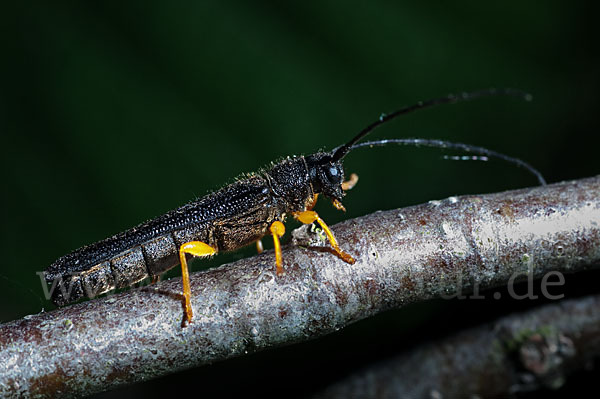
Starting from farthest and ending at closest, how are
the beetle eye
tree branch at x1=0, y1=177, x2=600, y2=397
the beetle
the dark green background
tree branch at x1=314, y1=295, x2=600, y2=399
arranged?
the dark green background, the beetle eye, the beetle, tree branch at x1=0, y1=177, x2=600, y2=397, tree branch at x1=314, y1=295, x2=600, y2=399

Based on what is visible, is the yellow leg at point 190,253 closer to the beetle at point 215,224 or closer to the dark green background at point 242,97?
the beetle at point 215,224

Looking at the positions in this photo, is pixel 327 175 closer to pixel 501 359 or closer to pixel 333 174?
pixel 333 174

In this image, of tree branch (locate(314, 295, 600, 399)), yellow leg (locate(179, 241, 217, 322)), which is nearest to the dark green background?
yellow leg (locate(179, 241, 217, 322))

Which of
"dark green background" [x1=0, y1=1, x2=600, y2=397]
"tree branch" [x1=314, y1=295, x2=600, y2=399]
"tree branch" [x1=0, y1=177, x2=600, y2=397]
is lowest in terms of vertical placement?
"tree branch" [x1=314, y1=295, x2=600, y2=399]

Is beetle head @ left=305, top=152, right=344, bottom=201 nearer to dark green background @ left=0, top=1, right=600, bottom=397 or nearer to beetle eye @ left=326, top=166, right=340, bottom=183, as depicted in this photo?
beetle eye @ left=326, top=166, right=340, bottom=183

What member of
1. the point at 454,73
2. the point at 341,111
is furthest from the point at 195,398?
the point at 454,73

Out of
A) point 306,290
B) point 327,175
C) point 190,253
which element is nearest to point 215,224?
point 190,253

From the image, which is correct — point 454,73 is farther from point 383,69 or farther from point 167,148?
point 167,148
